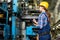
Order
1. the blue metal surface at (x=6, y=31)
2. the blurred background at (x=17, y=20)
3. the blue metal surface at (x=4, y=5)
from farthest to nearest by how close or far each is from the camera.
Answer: the blue metal surface at (x=4, y=5) → the blurred background at (x=17, y=20) → the blue metal surface at (x=6, y=31)

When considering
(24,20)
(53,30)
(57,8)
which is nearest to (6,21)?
(24,20)

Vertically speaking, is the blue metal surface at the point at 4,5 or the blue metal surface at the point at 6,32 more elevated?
the blue metal surface at the point at 4,5

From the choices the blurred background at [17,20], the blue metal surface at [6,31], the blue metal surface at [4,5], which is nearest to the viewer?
the blue metal surface at [6,31]

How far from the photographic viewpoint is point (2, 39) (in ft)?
21.8

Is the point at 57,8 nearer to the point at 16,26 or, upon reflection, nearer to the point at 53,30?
the point at 53,30

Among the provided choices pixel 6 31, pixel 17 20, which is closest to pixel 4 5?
pixel 17 20

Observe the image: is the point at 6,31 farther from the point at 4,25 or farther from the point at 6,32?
the point at 4,25

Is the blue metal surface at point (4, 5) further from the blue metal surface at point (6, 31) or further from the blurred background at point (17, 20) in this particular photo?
the blue metal surface at point (6, 31)

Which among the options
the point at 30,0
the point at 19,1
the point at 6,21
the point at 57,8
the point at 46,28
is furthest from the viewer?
the point at 57,8

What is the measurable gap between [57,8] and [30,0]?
11.0 feet

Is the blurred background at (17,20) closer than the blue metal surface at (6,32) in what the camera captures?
No

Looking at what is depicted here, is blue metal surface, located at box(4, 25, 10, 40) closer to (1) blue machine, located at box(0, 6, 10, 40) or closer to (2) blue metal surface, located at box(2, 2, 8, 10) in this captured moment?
(1) blue machine, located at box(0, 6, 10, 40)

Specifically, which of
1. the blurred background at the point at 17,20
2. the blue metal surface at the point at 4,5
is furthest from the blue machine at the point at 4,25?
the blue metal surface at the point at 4,5

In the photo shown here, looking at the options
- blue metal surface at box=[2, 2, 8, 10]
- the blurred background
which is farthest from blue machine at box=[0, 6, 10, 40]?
blue metal surface at box=[2, 2, 8, 10]
